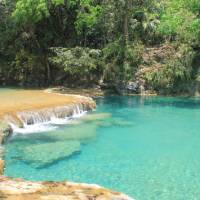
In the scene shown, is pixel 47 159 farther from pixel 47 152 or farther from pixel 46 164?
pixel 47 152

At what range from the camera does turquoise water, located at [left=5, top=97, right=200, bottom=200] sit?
36.2 ft

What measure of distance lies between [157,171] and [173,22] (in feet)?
53.1

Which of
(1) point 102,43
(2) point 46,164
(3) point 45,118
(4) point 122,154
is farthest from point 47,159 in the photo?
(1) point 102,43

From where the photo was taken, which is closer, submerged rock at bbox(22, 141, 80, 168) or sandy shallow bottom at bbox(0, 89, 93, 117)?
submerged rock at bbox(22, 141, 80, 168)

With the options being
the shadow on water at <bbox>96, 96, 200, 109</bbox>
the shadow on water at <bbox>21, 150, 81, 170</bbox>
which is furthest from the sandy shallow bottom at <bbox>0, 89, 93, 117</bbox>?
the shadow on water at <bbox>21, 150, 81, 170</bbox>

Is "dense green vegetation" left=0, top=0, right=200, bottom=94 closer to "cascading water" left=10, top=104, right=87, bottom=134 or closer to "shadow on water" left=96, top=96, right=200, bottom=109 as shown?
"shadow on water" left=96, top=96, right=200, bottom=109

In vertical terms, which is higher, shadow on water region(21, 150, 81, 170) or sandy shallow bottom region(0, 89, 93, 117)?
sandy shallow bottom region(0, 89, 93, 117)

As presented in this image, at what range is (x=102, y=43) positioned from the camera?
29.4m

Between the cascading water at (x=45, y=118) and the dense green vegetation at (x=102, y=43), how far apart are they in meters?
7.23

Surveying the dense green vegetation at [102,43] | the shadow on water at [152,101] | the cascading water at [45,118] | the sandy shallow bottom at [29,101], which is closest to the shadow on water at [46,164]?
the cascading water at [45,118]

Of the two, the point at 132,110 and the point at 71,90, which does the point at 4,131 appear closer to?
the point at 132,110

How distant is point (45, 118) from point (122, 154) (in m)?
5.03

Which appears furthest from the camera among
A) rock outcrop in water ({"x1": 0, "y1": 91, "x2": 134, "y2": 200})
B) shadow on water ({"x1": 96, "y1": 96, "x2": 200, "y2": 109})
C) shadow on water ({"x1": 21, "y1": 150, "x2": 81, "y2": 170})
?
shadow on water ({"x1": 96, "y1": 96, "x2": 200, "y2": 109})

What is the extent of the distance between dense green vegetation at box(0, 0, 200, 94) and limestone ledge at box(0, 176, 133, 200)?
19.4 metres
